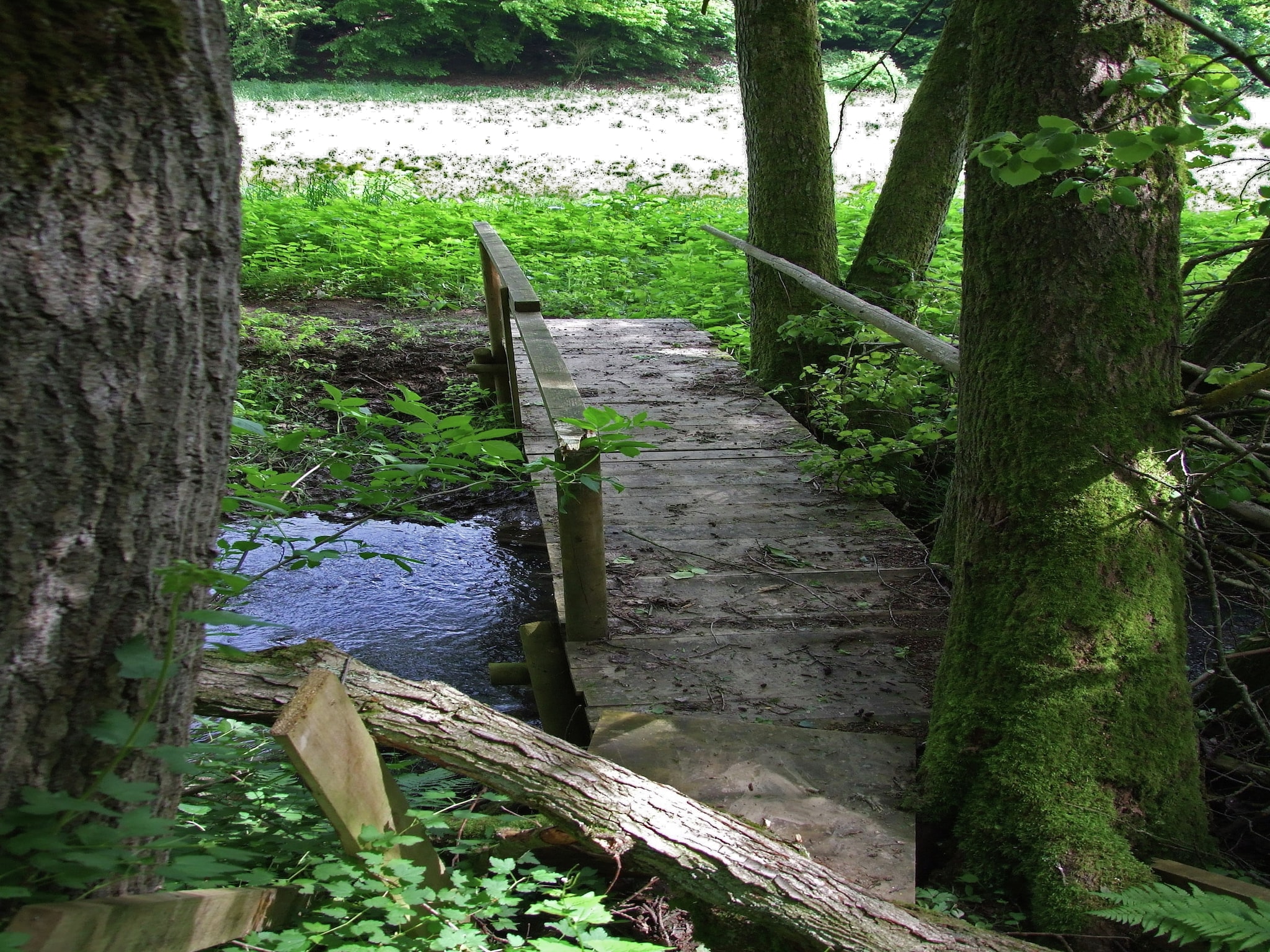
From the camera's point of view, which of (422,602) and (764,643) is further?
(422,602)

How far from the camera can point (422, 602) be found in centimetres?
508

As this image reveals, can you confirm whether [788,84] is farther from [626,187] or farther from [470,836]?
[626,187]

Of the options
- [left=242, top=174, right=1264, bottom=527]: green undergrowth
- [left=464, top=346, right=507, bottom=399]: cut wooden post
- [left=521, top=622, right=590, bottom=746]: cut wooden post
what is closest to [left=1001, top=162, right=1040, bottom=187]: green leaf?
[left=521, top=622, right=590, bottom=746]: cut wooden post

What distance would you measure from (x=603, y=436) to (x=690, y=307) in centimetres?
695

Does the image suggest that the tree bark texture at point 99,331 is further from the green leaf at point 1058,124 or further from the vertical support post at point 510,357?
the vertical support post at point 510,357

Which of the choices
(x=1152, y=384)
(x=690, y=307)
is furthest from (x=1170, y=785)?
(x=690, y=307)

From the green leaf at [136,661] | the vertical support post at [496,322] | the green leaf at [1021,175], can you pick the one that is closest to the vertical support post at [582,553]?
the green leaf at [1021,175]

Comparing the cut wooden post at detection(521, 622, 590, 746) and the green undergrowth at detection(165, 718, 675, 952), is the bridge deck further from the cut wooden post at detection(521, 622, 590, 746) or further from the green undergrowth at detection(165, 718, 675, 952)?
the green undergrowth at detection(165, 718, 675, 952)

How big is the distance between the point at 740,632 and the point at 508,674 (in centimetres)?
96

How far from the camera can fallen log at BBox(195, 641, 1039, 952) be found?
187 cm

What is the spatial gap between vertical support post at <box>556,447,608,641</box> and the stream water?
1.17 m

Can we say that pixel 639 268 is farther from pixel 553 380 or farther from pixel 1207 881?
pixel 1207 881

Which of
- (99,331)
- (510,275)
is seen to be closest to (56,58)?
(99,331)

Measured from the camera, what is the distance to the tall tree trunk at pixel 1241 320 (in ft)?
12.4
